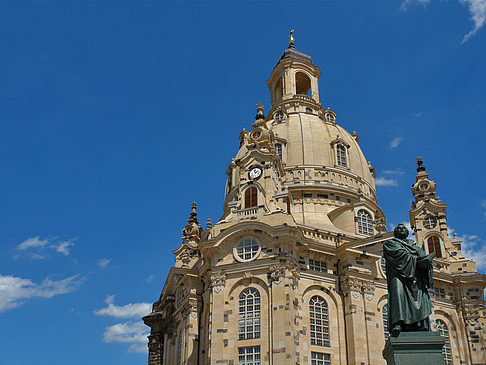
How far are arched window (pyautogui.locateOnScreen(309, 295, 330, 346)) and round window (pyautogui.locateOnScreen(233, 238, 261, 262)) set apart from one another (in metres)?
5.88

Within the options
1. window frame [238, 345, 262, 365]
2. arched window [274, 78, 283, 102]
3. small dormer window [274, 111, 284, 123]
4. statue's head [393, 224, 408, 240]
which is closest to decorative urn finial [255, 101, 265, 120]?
small dormer window [274, 111, 284, 123]

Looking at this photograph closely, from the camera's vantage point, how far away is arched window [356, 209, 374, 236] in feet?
170

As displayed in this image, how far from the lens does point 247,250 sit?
42.2 meters

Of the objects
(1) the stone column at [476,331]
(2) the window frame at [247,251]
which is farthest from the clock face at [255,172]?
(1) the stone column at [476,331]

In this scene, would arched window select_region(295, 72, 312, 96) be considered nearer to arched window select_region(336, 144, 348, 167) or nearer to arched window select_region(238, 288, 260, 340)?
arched window select_region(336, 144, 348, 167)

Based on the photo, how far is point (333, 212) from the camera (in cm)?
5222

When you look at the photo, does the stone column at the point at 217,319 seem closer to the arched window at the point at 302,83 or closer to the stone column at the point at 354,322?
the stone column at the point at 354,322

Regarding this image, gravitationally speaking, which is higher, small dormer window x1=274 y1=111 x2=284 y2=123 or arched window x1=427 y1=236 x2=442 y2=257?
small dormer window x1=274 y1=111 x2=284 y2=123

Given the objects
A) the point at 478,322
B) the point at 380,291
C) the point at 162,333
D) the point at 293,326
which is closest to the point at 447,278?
the point at 478,322

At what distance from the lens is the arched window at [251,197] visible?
45.1 m

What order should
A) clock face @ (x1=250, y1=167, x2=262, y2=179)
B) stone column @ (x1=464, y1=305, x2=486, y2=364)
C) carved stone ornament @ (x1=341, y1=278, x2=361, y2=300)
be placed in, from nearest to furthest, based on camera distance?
carved stone ornament @ (x1=341, y1=278, x2=361, y2=300) < stone column @ (x1=464, y1=305, x2=486, y2=364) < clock face @ (x1=250, y1=167, x2=262, y2=179)

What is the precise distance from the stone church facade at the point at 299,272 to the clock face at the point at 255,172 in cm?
12

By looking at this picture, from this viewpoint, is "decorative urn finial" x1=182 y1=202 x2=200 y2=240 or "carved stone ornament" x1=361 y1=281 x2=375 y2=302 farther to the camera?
"decorative urn finial" x1=182 y1=202 x2=200 y2=240

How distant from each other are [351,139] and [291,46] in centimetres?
2210
